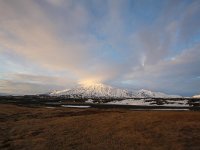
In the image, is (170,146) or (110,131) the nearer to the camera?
(170,146)

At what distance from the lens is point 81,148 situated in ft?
46.2

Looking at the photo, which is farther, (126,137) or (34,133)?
(34,133)

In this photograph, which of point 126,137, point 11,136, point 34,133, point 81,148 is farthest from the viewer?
point 34,133

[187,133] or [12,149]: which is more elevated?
[187,133]

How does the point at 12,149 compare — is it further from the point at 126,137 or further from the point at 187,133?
the point at 187,133

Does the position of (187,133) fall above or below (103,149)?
above

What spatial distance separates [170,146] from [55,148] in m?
6.93

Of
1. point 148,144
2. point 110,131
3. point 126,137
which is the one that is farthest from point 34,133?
point 148,144

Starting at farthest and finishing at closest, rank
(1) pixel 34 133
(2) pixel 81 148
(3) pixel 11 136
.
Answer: (1) pixel 34 133, (3) pixel 11 136, (2) pixel 81 148

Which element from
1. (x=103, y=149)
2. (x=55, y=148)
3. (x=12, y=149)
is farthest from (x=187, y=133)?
(x=12, y=149)

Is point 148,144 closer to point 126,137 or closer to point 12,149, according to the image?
point 126,137

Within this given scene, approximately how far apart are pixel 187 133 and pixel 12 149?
12.4 meters

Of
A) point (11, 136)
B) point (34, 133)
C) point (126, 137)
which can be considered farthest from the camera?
point (34, 133)

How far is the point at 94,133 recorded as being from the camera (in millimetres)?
18781
